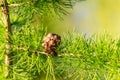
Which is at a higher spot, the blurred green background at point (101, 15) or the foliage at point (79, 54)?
the foliage at point (79, 54)

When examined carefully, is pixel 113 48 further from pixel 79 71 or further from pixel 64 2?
pixel 64 2

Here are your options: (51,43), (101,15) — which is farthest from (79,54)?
(101,15)

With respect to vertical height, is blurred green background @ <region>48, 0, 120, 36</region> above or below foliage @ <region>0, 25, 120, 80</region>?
below

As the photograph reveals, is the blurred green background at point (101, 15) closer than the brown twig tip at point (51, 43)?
No

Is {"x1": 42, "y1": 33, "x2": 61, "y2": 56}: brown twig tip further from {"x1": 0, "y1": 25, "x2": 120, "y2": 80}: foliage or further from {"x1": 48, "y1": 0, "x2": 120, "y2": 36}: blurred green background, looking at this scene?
{"x1": 48, "y1": 0, "x2": 120, "y2": 36}: blurred green background

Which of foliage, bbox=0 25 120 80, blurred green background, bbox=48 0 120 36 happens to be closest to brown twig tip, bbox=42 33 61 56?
foliage, bbox=0 25 120 80

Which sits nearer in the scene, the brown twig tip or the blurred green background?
the brown twig tip

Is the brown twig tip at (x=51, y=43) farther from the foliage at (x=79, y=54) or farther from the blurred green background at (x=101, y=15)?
the blurred green background at (x=101, y=15)

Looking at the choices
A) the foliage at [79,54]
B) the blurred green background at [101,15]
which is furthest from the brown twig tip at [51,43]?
the blurred green background at [101,15]
